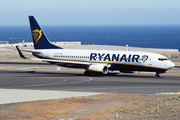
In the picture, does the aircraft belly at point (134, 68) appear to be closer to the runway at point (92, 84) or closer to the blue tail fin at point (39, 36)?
the runway at point (92, 84)

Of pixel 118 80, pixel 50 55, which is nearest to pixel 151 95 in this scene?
pixel 118 80

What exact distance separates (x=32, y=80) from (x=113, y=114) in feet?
79.3

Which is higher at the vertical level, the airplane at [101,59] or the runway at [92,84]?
the airplane at [101,59]

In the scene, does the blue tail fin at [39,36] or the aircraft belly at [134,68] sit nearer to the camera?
the aircraft belly at [134,68]

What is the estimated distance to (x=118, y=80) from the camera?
147ft

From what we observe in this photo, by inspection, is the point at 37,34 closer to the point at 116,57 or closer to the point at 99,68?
the point at 99,68

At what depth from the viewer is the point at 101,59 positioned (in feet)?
164

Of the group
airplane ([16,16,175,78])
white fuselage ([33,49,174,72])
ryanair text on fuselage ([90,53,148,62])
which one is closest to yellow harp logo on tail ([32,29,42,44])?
airplane ([16,16,175,78])

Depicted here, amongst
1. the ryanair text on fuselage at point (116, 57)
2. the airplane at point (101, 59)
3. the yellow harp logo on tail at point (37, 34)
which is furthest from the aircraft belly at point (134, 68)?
the yellow harp logo on tail at point (37, 34)

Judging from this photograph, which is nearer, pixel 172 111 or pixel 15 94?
pixel 172 111

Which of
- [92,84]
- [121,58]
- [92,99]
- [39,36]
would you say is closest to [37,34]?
Result: [39,36]

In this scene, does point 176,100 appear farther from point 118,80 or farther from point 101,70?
point 101,70

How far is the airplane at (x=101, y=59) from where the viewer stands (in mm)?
46531

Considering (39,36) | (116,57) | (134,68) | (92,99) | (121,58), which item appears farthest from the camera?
(39,36)
